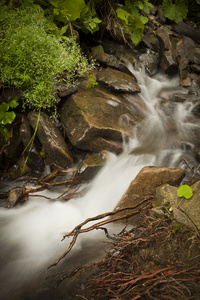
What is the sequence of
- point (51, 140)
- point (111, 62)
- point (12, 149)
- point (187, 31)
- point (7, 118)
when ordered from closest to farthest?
1. point (7, 118)
2. point (51, 140)
3. point (12, 149)
4. point (111, 62)
5. point (187, 31)

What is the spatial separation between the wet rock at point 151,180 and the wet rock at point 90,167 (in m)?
1.00

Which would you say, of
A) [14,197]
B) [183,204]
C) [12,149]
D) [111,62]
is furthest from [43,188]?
[111,62]

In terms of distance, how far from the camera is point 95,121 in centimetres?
393

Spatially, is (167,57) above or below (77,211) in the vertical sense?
above

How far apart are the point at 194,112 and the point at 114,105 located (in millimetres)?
2372

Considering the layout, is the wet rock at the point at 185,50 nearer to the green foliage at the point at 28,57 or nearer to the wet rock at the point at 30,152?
the green foliage at the point at 28,57

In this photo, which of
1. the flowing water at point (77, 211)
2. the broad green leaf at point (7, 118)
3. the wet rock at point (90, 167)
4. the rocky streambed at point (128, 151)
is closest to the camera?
the rocky streambed at point (128, 151)

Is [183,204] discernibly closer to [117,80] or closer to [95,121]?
[95,121]

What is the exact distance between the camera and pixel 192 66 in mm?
6891

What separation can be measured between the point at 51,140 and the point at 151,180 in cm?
192

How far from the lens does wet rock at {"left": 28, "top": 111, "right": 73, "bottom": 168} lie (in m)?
3.72

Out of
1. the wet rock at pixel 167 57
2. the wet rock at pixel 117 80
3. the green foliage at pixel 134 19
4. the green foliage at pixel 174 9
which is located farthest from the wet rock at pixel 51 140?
the green foliage at pixel 174 9

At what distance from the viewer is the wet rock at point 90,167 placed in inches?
139

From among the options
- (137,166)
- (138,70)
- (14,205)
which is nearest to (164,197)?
(137,166)
